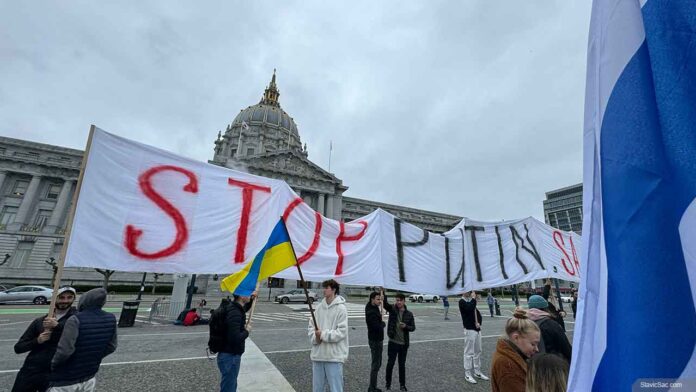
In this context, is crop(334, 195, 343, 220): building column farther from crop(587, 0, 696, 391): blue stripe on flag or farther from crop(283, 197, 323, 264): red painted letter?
crop(587, 0, 696, 391): blue stripe on flag

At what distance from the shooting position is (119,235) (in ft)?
10.8

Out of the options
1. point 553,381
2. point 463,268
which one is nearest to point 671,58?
point 553,381

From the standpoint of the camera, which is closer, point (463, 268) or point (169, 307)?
point (463, 268)

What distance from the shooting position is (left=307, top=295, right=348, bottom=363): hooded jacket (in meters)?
4.07

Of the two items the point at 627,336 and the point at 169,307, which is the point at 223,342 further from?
the point at 169,307


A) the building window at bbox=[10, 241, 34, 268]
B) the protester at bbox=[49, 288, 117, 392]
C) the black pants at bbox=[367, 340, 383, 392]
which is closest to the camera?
the protester at bbox=[49, 288, 117, 392]

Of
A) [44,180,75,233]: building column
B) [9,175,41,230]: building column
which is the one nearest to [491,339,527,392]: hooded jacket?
[44,180,75,233]: building column

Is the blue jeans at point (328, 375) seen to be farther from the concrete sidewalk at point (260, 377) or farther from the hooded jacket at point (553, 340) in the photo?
the hooded jacket at point (553, 340)

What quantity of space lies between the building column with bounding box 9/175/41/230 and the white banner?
187 feet

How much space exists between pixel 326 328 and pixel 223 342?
1.44 meters

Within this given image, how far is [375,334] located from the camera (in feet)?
17.6

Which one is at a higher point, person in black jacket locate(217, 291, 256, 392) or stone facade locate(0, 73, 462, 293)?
stone facade locate(0, 73, 462, 293)

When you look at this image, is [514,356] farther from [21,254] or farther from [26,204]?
[26,204]

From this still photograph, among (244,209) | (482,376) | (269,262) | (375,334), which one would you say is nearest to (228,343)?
(269,262)
